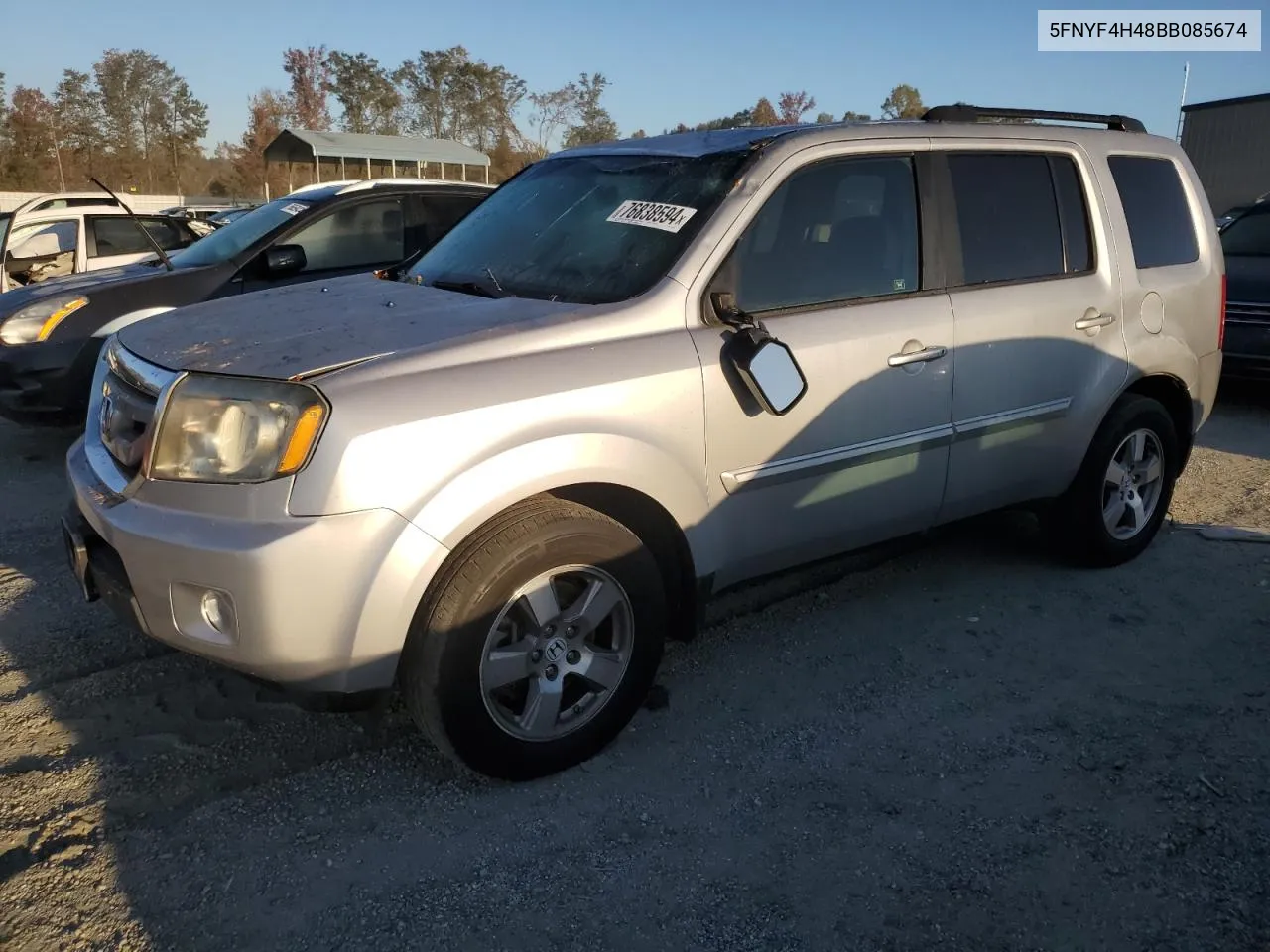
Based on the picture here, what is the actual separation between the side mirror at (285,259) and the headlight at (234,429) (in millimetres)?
3510

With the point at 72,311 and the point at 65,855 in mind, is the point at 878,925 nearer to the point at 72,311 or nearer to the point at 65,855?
the point at 65,855

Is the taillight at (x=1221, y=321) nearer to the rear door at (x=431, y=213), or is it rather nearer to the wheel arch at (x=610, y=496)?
the wheel arch at (x=610, y=496)

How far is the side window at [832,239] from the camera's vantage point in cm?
316

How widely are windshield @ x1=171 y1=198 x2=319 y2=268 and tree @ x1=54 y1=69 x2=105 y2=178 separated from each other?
4756 centimetres

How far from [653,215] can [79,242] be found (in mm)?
8419

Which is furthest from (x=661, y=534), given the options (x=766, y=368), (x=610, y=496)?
(x=766, y=368)

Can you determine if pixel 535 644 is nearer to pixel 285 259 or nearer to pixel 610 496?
→ pixel 610 496

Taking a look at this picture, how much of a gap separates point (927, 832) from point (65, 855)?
2.27 m

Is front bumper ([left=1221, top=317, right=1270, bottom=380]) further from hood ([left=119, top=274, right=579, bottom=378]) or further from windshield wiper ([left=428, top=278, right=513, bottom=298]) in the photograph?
hood ([left=119, top=274, right=579, bottom=378])

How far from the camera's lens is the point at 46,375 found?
5.72m

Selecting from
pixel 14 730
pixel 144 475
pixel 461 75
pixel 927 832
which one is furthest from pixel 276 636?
pixel 461 75

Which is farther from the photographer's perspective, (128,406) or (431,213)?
(431,213)

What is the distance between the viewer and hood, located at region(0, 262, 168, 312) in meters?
5.89

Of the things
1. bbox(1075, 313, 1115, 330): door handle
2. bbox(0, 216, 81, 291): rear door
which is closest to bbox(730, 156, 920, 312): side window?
bbox(1075, 313, 1115, 330): door handle
